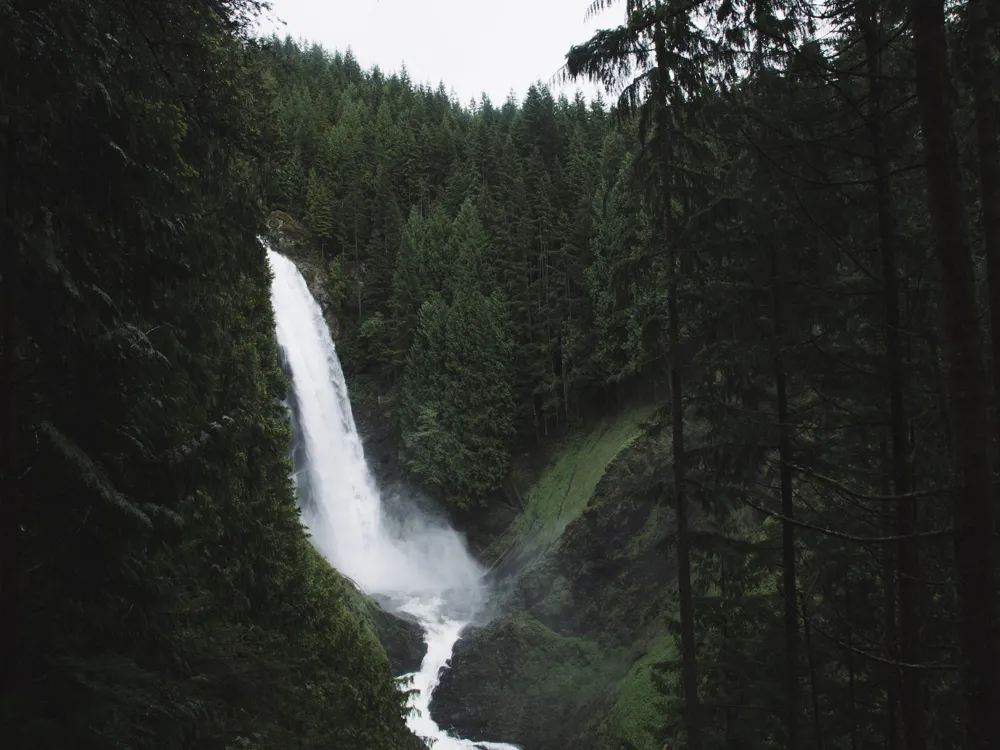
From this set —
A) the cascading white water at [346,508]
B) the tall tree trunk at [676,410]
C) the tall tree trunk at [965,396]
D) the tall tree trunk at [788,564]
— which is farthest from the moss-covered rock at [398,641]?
the tall tree trunk at [965,396]

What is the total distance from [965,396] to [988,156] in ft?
7.51

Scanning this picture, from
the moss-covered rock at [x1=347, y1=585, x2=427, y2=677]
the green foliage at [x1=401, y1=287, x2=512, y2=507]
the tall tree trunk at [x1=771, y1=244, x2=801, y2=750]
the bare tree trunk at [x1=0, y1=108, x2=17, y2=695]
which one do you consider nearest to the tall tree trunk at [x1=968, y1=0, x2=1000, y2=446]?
the tall tree trunk at [x1=771, y1=244, x2=801, y2=750]

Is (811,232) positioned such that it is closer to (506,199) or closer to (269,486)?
(269,486)

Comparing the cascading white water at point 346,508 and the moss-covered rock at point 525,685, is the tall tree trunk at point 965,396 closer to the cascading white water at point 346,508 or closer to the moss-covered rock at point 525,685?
the moss-covered rock at point 525,685

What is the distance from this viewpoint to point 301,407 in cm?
3231

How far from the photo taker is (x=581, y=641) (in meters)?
23.2

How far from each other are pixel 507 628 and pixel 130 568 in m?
22.3

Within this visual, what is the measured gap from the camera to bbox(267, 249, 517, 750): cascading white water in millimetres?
31828

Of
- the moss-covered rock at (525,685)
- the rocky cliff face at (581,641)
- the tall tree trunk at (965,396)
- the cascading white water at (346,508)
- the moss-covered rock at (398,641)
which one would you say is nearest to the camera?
the tall tree trunk at (965,396)

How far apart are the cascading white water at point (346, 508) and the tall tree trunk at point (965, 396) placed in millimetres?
27394

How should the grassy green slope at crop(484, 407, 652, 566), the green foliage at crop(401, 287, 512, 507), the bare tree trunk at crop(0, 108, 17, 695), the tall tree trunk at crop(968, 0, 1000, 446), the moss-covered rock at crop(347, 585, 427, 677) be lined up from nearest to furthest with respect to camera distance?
the bare tree trunk at crop(0, 108, 17, 695)
the tall tree trunk at crop(968, 0, 1000, 446)
the moss-covered rock at crop(347, 585, 427, 677)
the grassy green slope at crop(484, 407, 652, 566)
the green foliage at crop(401, 287, 512, 507)

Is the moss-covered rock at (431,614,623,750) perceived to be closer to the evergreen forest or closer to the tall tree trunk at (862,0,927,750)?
the evergreen forest

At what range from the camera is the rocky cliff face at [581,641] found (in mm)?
19250

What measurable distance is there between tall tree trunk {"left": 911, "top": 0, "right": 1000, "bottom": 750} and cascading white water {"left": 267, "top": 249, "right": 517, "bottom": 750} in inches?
1078
